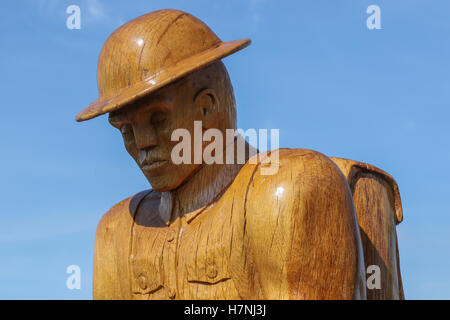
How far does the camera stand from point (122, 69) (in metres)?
4.95

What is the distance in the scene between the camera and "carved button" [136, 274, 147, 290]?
17.1 feet

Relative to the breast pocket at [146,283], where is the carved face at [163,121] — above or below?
above

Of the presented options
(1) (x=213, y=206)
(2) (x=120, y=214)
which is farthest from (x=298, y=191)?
(2) (x=120, y=214)

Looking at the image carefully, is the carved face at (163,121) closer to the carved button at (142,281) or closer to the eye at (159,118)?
the eye at (159,118)

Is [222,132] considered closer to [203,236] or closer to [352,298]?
[203,236]

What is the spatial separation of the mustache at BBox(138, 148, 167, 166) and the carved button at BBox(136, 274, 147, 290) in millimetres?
720

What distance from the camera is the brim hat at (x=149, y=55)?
191 inches

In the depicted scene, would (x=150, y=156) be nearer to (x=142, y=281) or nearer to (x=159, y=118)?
(x=159, y=118)

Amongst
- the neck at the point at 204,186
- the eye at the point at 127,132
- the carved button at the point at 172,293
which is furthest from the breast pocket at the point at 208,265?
the eye at the point at 127,132

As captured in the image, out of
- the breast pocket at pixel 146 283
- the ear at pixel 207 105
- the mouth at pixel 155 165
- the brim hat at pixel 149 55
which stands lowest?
the breast pocket at pixel 146 283

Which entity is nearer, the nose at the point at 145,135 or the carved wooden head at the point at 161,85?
the carved wooden head at the point at 161,85

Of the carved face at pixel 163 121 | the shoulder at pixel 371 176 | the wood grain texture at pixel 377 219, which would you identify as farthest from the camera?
the shoulder at pixel 371 176
